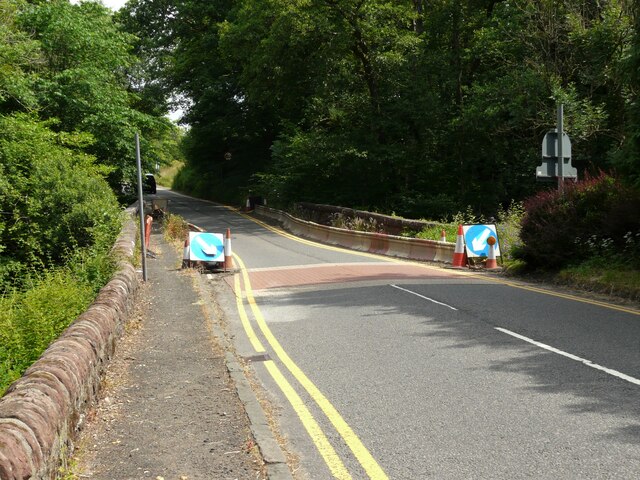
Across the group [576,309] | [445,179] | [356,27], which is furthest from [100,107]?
[576,309]

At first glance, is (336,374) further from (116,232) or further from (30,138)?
(30,138)

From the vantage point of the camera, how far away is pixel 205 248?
17.0m

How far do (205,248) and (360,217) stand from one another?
12.3 m

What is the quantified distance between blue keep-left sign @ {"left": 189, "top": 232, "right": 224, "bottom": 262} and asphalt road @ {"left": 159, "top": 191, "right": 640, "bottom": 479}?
3.58m

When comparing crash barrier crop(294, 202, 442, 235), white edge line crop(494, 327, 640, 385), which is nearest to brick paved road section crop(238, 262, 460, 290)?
crash barrier crop(294, 202, 442, 235)

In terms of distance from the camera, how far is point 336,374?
7355mm

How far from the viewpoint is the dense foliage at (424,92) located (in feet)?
89.8

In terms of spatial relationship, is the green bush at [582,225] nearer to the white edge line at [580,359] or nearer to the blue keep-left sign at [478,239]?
the blue keep-left sign at [478,239]

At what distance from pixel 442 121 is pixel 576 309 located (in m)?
25.0

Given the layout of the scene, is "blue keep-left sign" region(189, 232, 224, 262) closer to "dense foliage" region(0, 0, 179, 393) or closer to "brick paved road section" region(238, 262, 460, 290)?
"brick paved road section" region(238, 262, 460, 290)

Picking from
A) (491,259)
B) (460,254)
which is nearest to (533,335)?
(491,259)

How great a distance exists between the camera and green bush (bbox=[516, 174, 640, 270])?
13531 mm

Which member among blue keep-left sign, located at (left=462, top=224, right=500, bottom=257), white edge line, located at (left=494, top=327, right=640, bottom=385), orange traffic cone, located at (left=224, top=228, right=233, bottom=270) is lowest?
white edge line, located at (left=494, top=327, right=640, bottom=385)

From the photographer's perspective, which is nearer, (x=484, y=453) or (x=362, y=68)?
(x=484, y=453)
